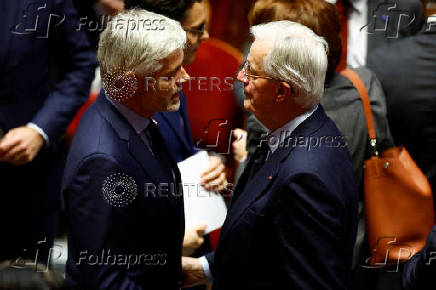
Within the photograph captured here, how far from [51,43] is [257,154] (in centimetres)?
123

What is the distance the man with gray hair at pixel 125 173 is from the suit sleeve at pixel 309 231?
0.45 metres

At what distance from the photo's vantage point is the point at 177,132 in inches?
107

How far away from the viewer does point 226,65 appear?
3.35m

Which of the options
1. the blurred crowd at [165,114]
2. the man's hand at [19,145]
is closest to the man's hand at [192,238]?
the blurred crowd at [165,114]

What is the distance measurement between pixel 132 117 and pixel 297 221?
69 cm

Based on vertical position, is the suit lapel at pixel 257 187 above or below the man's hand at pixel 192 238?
above

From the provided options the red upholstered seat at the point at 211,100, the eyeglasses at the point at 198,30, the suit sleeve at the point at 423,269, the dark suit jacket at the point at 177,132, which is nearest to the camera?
the suit sleeve at the point at 423,269

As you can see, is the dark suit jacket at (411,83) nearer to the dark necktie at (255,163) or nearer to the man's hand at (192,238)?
the dark necktie at (255,163)

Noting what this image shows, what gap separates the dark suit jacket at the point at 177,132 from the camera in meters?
2.68

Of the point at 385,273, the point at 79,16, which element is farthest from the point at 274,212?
the point at 79,16

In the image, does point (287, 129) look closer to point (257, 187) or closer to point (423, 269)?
point (257, 187)

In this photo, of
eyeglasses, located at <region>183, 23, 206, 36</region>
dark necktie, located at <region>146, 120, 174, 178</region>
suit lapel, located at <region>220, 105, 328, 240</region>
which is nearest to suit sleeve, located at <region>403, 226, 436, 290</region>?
suit lapel, located at <region>220, 105, 328, 240</region>

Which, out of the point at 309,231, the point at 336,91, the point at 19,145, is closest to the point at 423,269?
the point at 309,231

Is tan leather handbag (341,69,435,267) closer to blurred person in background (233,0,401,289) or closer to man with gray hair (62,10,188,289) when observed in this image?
blurred person in background (233,0,401,289)
